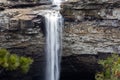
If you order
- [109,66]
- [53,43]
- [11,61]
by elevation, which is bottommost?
[109,66]

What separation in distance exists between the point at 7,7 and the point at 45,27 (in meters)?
1.66

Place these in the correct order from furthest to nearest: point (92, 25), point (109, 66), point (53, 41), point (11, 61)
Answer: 1. point (53, 41)
2. point (92, 25)
3. point (109, 66)
4. point (11, 61)

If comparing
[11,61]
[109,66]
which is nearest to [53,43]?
[11,61]

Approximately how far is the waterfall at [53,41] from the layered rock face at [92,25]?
27cm

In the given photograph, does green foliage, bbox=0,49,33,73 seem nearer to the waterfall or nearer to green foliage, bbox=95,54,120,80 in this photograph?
the waterfall

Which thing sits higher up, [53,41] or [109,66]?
[53,41]

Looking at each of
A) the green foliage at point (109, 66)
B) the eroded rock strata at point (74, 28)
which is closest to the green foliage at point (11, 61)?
the eroded rock strata at point (74, 28)

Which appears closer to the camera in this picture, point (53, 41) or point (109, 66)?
point (109, 66)

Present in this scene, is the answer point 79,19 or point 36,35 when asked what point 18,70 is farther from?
point 79,19

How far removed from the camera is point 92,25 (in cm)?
1563

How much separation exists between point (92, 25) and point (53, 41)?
5.51 feet

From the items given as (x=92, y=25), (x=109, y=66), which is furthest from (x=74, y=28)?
(x=109, y=66)

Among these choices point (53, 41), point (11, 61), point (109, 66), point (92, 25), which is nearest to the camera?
point (11, 61)

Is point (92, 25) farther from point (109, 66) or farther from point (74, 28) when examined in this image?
point (109, 66)
